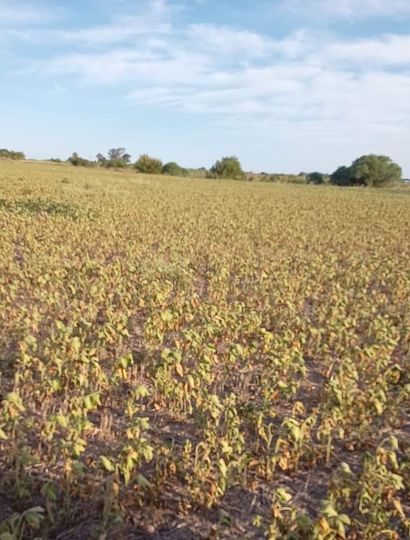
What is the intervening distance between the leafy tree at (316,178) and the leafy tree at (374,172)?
5061 millimetres

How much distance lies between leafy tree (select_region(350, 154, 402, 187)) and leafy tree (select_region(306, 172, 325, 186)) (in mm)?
5061

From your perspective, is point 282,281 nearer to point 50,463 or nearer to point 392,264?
point 392,264

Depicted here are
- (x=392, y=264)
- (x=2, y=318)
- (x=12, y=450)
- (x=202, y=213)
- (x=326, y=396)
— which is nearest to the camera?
(x=12, y=450)

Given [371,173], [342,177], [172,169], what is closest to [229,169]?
[172,169]

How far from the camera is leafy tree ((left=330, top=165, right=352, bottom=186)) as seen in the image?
78562 mm

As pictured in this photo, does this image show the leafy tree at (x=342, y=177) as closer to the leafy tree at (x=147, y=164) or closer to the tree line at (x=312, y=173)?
the tree line at (x=312, y=173)

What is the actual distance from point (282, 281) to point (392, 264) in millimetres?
3176

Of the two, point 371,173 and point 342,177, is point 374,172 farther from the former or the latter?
point 342,177

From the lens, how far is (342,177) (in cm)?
7944

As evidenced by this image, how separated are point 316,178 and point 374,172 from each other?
938 centimetres

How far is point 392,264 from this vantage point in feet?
31.3

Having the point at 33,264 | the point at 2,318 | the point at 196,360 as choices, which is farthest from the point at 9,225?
the point at 196,360

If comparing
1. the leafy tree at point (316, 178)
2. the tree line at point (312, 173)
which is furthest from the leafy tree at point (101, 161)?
the leafy tree at point (316, 178)

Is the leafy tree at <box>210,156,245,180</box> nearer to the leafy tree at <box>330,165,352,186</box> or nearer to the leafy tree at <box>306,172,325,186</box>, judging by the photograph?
the leafy tree at <box>306,172,325,186</box>
